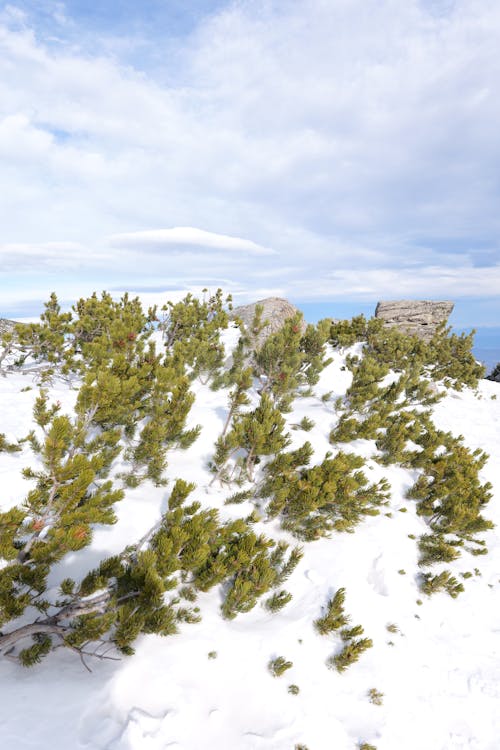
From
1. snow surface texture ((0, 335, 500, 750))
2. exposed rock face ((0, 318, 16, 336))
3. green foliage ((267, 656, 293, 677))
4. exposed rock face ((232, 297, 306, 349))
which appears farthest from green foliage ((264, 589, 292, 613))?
exposed rock face ((0, 318, 16, 336))

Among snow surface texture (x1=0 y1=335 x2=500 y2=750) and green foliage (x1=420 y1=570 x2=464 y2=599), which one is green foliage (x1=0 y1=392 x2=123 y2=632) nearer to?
snow surface texture (x1=0 y1=335 x2=500 y2=750)

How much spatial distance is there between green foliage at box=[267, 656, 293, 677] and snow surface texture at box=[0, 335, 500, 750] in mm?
96

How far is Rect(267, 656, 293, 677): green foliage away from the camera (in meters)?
4.47

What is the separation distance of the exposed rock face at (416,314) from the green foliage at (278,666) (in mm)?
29315

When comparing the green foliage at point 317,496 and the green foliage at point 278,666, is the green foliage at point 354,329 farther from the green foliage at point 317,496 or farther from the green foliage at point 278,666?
the green foliage at point 278,666

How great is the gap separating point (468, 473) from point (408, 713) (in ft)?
20.3

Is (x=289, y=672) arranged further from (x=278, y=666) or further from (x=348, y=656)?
(x=348, y=656)

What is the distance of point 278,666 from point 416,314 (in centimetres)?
3217

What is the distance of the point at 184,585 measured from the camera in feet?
17.1

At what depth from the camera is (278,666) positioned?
452cm

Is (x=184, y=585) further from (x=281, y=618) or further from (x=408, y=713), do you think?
(x=408, y=713)

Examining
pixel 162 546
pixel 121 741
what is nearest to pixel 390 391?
pixel 162 546

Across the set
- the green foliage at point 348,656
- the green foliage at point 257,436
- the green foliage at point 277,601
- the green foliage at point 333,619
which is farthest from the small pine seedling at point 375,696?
the green foliage at point 257,436

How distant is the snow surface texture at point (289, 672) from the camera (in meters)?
3.48
